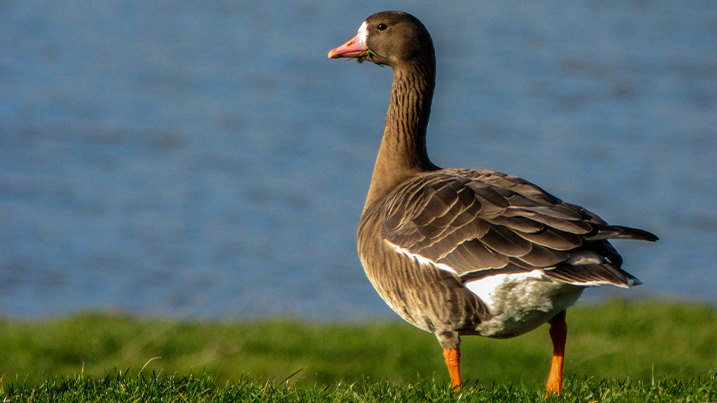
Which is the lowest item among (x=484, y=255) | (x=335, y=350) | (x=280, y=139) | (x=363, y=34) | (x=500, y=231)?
(x=335, y=350)

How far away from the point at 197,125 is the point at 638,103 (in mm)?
11244

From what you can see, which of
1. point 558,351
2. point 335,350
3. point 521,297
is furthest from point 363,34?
point 335,350

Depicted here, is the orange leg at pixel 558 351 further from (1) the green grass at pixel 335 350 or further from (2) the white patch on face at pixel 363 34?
(2) the white patch on face at pixel 363 34

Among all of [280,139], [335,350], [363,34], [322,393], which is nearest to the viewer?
[322,393]

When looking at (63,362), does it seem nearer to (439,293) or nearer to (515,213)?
(439,293)

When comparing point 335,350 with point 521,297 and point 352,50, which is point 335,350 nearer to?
point 352,50

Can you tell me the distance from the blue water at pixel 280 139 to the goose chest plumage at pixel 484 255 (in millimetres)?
5621

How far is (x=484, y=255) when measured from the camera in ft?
15.4

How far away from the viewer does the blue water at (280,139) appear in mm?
13828

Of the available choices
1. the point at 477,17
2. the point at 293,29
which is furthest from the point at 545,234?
the point at 477,17

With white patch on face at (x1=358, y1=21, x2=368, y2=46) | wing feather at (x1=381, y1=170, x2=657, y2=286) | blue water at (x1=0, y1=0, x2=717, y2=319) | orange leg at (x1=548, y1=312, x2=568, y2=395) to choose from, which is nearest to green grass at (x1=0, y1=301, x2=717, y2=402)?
orange leg at (x1=548, y1=312, x2=568, y2=395)

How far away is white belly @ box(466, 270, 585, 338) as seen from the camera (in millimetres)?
4625

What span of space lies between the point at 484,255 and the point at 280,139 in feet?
46.6

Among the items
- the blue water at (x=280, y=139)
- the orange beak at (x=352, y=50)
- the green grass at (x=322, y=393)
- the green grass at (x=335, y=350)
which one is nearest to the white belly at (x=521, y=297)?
the green grass at (x=322, y=393)
